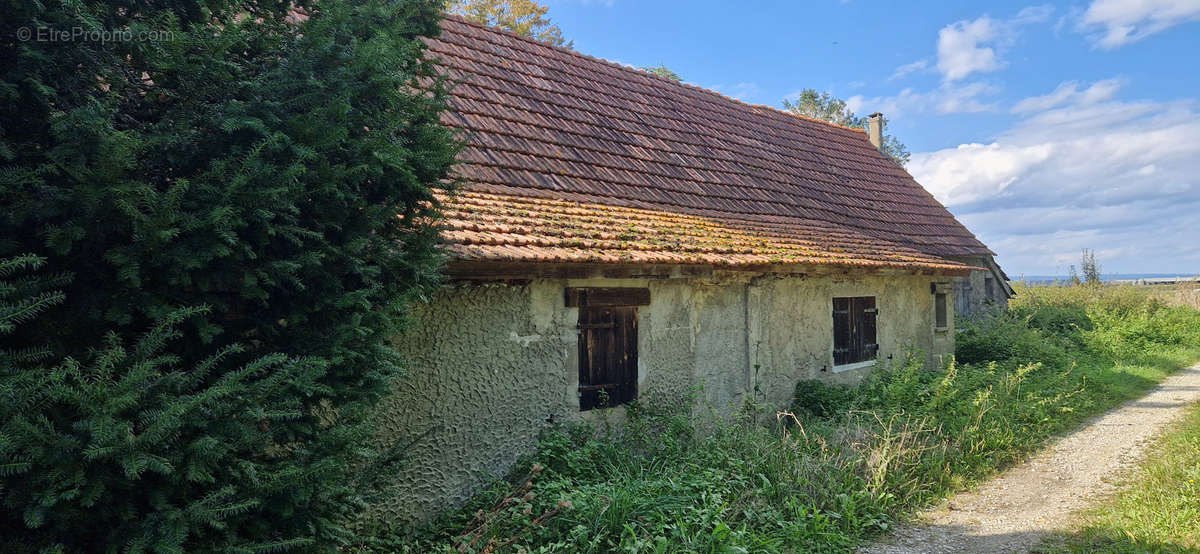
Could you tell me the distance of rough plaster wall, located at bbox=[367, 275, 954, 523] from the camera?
17.3 ft

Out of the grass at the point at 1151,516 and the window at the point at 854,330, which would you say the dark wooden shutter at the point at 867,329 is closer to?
the window at the point at 854,330

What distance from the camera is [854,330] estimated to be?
9.78m

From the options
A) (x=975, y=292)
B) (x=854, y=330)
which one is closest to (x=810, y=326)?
(x=854, y=330)

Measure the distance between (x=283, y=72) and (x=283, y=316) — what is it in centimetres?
122

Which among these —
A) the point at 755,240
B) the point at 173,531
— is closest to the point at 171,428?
the point at 173,531

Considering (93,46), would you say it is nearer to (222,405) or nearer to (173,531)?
(222,405)

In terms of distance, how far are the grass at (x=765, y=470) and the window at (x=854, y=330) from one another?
468 millimetres

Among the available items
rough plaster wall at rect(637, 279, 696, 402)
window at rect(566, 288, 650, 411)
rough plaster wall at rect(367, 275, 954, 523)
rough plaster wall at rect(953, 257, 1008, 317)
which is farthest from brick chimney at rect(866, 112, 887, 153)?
window at rect(566, 288, 650, 411)

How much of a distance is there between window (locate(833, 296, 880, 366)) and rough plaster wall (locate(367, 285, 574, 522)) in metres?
4.64

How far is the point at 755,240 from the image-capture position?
8328 millimetres

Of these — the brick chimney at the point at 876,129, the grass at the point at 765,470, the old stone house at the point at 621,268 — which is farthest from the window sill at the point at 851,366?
the brick chimney at the point at 876,129

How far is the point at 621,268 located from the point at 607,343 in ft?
2.52

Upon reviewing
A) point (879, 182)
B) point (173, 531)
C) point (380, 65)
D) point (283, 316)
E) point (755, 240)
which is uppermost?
point (879, 182)

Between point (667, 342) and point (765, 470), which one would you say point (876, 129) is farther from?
point (765, 470)
